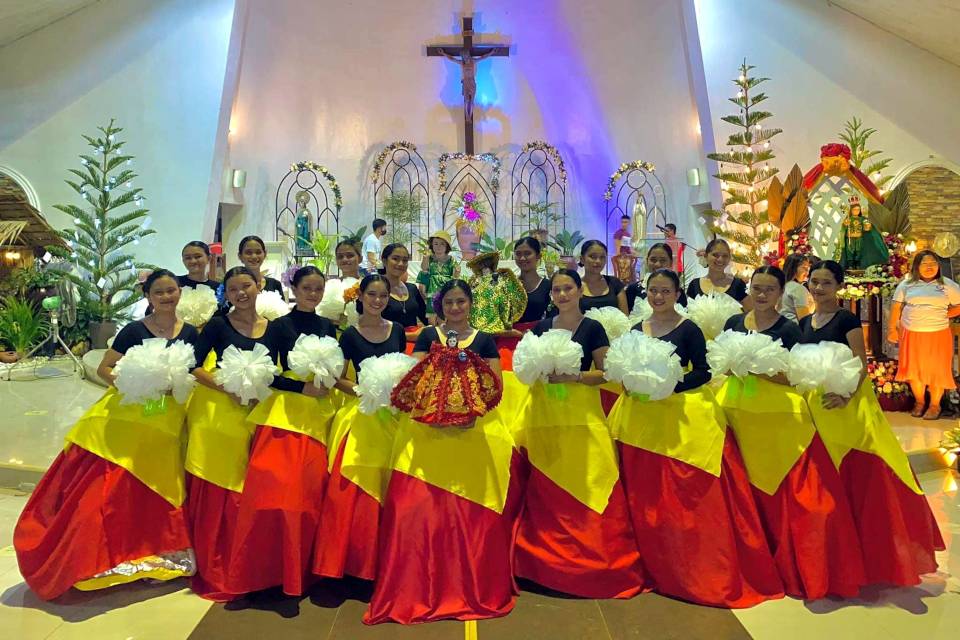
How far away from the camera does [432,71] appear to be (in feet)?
44.4

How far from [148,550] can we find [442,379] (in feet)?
5.42

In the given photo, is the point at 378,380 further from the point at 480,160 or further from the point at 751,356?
the point at 480,160

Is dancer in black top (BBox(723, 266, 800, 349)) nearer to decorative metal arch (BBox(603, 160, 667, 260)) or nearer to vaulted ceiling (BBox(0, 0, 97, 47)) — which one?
decorative metal arch (BBox(603, 160, 667, 260))

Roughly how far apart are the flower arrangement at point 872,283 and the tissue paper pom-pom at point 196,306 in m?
5.89

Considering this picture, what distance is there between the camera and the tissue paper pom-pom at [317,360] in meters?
3.17

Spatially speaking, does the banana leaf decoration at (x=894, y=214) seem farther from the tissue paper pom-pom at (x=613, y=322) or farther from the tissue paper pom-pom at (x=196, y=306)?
the tissue paper pom-pom at (x=196, y=306)

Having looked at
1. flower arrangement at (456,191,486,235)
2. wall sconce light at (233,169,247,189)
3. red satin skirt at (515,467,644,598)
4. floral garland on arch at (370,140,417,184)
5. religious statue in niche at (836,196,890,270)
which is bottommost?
red satin skirt at (515,467,644,598)

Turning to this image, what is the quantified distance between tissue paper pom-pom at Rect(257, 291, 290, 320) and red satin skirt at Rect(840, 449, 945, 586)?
11.0ft

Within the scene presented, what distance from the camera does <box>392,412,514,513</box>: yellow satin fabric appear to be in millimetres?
3053

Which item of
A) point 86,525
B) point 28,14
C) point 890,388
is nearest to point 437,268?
point 86,525

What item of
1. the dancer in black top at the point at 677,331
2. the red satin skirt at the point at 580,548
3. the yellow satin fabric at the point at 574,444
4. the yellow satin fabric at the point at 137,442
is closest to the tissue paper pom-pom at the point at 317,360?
the yellow satin fabric at the point at 137,442

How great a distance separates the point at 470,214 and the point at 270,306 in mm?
Result: 6968

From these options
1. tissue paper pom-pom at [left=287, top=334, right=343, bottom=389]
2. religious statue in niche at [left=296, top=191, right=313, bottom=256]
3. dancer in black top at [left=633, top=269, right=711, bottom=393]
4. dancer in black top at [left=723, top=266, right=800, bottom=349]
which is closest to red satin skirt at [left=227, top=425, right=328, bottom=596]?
tissue paper pom-pom at [left=287, top=334, right=343, bottom=389]

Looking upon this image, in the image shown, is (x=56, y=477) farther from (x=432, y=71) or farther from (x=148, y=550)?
(x=432, y=71)
